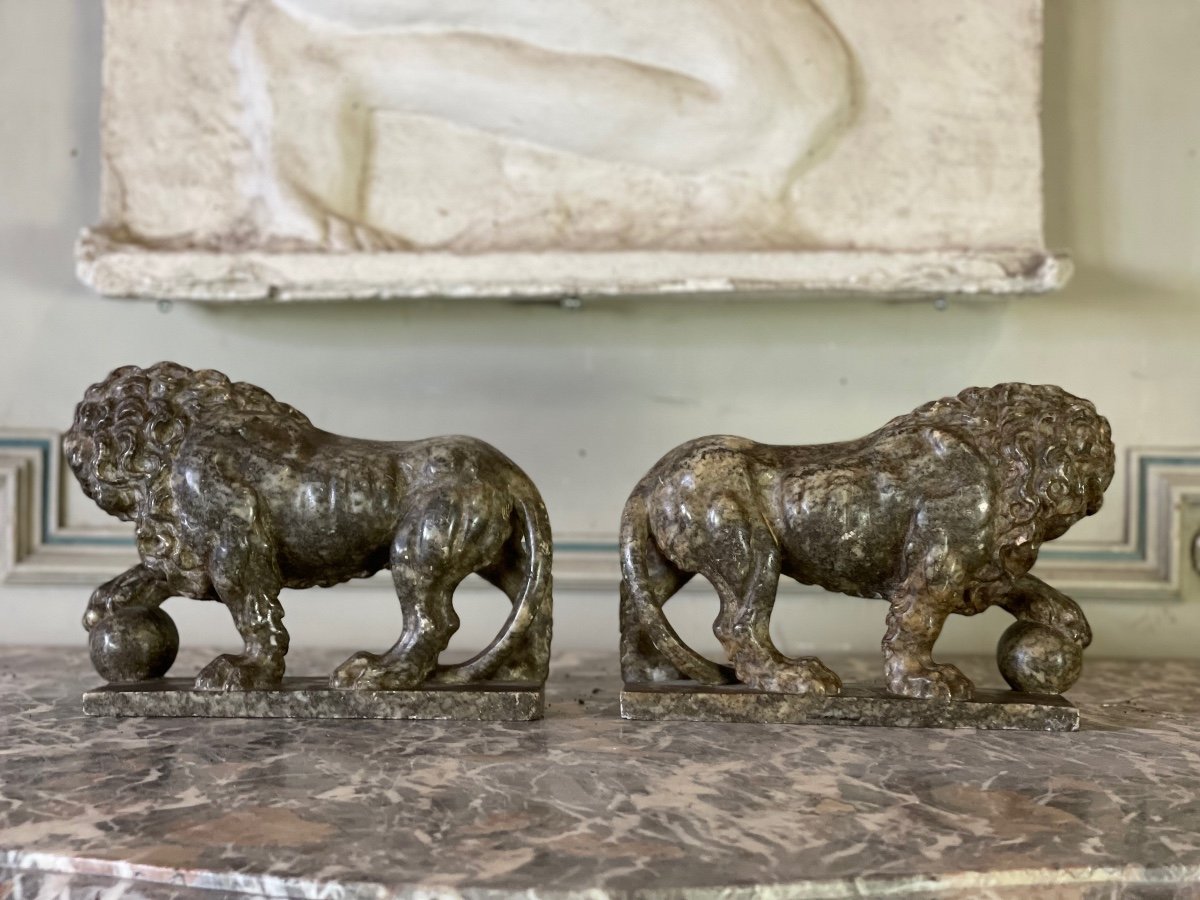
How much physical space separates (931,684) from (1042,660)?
115 mm

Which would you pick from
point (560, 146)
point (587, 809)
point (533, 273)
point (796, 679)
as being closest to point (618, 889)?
point (587, 809)

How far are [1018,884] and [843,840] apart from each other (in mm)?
101

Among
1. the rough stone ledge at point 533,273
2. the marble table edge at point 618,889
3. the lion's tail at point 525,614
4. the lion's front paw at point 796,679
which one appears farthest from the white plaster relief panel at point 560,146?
the marble table edge at point 618,889

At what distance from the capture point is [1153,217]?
1481 millimetres

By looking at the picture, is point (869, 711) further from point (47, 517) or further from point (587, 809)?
point (47, 517)

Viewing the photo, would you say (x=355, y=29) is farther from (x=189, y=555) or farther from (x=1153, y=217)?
(x=1153, y=217)

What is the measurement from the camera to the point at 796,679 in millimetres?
988

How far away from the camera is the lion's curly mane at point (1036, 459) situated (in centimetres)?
98

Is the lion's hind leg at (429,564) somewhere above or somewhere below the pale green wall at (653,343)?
below

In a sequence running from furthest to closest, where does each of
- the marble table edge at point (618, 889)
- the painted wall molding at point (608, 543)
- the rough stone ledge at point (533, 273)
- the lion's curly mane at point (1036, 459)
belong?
the painted wall molding at point (608, 543), the rough stone ledge at point (533, 273), the lion's curly mane at point (1036, 459), the marble table edge at point (618, 889)

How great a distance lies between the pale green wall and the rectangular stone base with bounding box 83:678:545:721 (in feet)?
1.66

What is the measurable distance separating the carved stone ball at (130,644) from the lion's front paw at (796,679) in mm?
543

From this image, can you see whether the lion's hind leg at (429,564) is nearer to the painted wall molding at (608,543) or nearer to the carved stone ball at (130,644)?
the carved stone ball at (130,644)

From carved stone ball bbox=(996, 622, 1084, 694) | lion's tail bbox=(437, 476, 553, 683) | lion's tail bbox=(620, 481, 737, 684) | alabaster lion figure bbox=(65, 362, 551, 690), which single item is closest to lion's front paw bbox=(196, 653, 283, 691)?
alabaster lion figure bbox=(65, 362, 551, 690)
